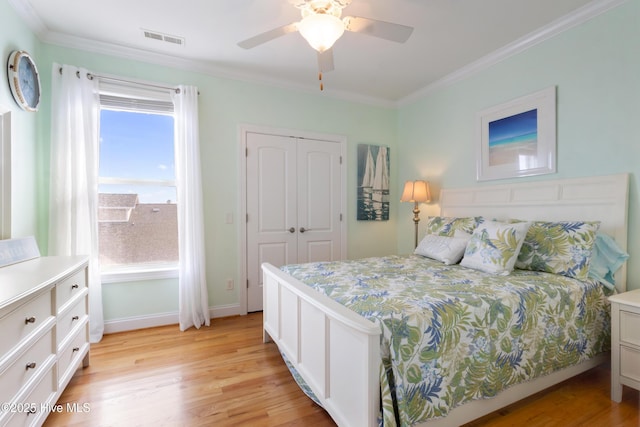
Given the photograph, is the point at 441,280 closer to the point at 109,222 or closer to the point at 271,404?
the point at 271,404

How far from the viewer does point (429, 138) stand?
144 inches

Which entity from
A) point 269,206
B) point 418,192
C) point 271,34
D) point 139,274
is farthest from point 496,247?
point 139,274

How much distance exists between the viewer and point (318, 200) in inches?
145

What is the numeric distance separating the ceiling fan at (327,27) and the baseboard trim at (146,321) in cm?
260

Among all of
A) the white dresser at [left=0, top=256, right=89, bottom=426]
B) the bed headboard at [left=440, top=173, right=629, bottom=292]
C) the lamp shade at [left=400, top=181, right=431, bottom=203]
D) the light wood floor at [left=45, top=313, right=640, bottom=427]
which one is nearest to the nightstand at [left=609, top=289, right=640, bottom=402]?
the light wood floor at [left=45, top=313, right=640, bottom=427]

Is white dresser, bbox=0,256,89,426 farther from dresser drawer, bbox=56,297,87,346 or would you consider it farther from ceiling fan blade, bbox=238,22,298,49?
ceiling fan blade, bbox=238,22,298,49

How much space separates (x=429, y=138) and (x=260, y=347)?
3061mm

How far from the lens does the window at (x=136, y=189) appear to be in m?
2.79

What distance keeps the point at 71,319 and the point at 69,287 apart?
0.71 ft

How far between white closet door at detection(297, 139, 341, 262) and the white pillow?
1250mm

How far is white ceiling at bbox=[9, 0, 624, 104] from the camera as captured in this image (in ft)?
7.10

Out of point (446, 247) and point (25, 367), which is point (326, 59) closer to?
point (446, 247)

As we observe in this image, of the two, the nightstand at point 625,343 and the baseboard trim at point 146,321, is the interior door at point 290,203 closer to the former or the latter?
the baseboard trim at point 146,321

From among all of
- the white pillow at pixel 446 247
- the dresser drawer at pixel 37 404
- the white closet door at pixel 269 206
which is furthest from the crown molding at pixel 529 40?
the dresser drawer at pixel 37 404
